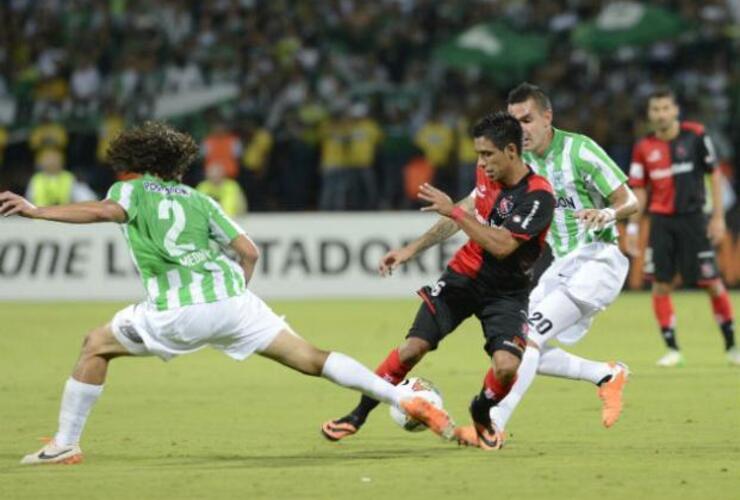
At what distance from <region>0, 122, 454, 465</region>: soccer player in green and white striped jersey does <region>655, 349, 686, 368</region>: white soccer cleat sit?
221 inches

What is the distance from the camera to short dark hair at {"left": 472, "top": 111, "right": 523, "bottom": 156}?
845 centimetres

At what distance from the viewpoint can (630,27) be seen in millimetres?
23172

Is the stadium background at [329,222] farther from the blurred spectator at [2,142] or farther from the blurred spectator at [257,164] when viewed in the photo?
the blurred spectator at [2,142]

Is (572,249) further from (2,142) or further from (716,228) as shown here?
(2,142)

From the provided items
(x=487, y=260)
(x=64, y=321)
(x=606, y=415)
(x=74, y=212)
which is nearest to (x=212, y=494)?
(x=74, y=212)

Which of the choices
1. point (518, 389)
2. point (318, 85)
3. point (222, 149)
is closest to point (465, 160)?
point (318, 85)

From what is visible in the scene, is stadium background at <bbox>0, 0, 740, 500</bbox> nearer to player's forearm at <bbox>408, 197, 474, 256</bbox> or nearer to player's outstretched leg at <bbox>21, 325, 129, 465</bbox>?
player's outstretched leg at <bbox>21, 325, 129, 465</bbox>

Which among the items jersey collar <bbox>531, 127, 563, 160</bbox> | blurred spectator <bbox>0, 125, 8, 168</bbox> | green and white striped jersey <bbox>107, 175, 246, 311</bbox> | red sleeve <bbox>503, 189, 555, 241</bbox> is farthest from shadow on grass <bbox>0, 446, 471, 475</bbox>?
blurred spectator <bbox>0, 125, 8, 168</bbox>

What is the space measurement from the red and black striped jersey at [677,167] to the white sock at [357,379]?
603 centimetres

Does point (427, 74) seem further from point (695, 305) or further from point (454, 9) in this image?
point (695, 305)

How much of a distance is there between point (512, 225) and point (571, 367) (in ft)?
4.92

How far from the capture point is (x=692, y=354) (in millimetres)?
14531

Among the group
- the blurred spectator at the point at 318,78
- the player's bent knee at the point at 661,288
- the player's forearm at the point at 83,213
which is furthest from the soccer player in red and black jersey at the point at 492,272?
the blurred spectator at the point at 318,78

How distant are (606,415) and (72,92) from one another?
1705 cm
